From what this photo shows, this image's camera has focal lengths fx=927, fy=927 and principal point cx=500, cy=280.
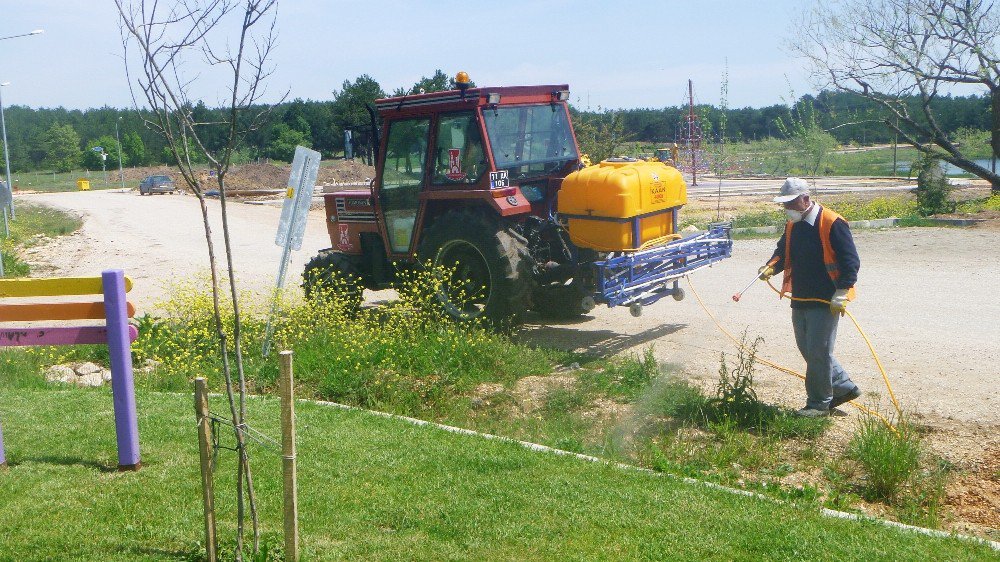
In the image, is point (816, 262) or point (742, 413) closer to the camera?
point (742, 413)

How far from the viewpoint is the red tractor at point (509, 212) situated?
29.8ft

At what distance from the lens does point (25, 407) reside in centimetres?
732

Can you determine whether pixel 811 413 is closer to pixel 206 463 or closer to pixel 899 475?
pixel 899 475

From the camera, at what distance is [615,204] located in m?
8.80

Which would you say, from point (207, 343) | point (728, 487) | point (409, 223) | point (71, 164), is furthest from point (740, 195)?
point (71, 164)

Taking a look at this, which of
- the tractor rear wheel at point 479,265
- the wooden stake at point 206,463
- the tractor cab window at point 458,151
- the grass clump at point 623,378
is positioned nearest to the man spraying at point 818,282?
the grass clump at point 623,378

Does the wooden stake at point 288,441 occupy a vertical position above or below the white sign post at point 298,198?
below

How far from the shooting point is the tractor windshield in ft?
31.8

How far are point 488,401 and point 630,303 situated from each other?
218cm

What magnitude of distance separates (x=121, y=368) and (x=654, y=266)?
5.40m

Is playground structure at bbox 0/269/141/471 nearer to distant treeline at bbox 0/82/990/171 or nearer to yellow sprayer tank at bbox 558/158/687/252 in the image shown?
distant treeline at bbox 0/82/990/171

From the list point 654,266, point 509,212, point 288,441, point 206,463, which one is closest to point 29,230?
point 509,212

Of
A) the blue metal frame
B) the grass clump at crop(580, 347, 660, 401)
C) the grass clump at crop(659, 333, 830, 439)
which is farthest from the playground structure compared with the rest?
the blue metal frame

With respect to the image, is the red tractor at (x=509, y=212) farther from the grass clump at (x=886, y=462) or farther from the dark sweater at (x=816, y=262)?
the grass clump at (x=886, y=462)
